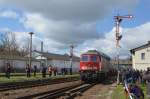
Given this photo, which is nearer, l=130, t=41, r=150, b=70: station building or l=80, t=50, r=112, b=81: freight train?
l=80, t=50, r=112, b=81: freight train

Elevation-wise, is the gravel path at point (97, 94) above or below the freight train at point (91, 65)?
below

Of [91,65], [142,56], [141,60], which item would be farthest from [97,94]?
[142,56]

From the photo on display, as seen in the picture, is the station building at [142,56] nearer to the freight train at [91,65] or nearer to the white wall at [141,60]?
the white wall at [141,60]

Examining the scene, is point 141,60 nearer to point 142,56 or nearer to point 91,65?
point 142,56

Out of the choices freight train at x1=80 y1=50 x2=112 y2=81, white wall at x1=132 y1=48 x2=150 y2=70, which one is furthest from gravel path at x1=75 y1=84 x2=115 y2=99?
white wall at x1=132 y1=48 x2=150 y2=70

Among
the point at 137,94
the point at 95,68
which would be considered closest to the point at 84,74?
the point at 95,68

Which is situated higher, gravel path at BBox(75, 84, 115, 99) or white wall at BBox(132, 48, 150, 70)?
white wall at BBox(132, 48, 150, 70)

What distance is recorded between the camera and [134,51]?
205 feet

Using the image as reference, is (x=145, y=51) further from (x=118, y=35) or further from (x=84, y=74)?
(x=118, y=35)

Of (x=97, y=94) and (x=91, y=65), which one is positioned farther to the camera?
(x=91, y=65)

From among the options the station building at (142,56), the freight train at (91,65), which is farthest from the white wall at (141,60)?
the freight train at (91,65)

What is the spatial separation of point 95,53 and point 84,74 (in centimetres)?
252

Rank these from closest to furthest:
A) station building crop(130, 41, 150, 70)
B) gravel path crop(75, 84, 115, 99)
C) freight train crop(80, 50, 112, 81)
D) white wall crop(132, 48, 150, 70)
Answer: gravel path crop(75, 84, 115, 99) < freight train crop(80, 50, 112, 81) < white wall crop(132, 48, 150, 70) < station building crop(130, 41, 150, 70)

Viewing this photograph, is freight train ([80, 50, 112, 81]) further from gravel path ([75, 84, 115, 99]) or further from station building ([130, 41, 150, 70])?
station building ([130, 41, 150, 70])
